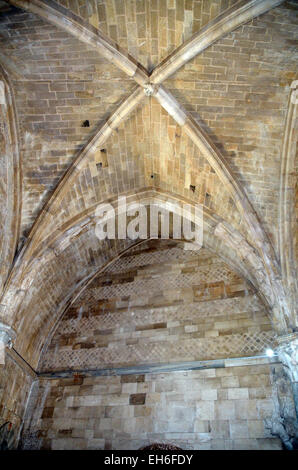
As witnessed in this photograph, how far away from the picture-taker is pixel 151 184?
8836mm

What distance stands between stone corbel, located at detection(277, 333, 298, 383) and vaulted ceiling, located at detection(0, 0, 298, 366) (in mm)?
287

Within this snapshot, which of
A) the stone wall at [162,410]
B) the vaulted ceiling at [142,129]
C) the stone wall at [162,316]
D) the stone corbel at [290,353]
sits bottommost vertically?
the stone wall at [162,410]

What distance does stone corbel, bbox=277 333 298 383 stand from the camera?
5.81 m

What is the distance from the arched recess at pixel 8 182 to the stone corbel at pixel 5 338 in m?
0.80

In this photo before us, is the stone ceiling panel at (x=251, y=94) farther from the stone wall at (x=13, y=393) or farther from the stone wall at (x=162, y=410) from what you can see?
the stone wall at (x=13, y=393)

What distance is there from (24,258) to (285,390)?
535cm

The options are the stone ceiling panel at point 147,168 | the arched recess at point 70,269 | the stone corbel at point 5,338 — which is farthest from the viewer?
the stone ceiling panel at point 147,168

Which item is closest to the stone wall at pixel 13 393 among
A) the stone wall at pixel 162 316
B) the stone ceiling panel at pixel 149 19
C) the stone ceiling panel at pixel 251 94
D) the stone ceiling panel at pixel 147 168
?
the stone wall at pixel 162 316

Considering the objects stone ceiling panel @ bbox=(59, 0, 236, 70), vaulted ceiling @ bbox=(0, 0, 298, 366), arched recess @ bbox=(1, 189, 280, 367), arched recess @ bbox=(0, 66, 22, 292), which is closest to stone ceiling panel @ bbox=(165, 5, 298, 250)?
vaulted ceiling @ bbox=(0, 0, 298, 366)

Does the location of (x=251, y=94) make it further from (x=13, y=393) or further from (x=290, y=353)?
(x=13, y=393)

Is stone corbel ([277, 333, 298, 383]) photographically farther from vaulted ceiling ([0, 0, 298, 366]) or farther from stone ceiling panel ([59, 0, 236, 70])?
stone ceiling panel ([59, 0, 236, 70])

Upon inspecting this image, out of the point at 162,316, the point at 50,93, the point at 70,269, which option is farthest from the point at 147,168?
the point at 162,316

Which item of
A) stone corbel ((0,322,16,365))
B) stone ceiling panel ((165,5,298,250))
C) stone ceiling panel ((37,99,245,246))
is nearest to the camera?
stone ceiling panel ((165,5,298,250))

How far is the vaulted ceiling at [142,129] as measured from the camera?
5980 millimetres
